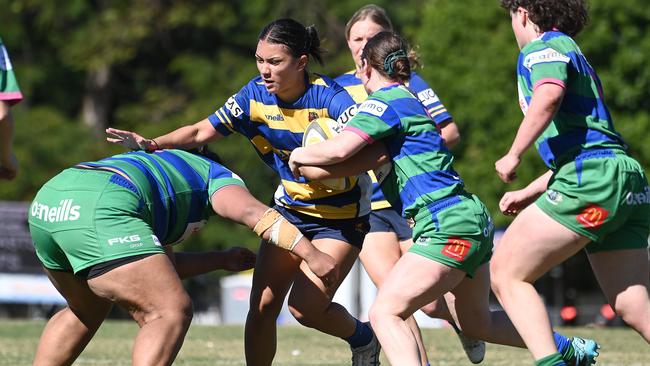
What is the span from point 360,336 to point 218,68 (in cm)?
2571

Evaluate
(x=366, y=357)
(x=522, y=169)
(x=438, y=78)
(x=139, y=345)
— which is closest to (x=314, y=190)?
(x=366, y=357)

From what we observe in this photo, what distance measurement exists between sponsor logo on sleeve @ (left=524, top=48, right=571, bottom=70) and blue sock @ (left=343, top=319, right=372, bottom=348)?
6.64ft

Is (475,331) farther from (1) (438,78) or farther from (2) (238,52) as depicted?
(2) (238,52)

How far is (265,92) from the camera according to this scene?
6516 millimetres

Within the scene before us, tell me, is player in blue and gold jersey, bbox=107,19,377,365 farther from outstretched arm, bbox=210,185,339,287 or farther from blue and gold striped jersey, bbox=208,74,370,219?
outstretched arm, bbox=210,185,339,287

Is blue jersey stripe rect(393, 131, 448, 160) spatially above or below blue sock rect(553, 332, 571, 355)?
above

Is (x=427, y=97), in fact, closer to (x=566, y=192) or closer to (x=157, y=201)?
(x=566, y=192)

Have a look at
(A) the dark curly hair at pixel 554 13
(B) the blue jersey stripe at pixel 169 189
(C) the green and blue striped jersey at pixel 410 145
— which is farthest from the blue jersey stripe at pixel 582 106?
(B) the blue jersey stripe at pixel 169 189

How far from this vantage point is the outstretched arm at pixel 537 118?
5219mm

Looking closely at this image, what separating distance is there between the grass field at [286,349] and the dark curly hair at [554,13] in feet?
11.6

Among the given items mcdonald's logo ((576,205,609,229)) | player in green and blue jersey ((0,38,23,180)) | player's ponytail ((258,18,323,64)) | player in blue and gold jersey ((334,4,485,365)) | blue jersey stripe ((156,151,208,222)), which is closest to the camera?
mcdonald's logo ((576,205,609,229))

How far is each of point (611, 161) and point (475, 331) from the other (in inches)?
56.6

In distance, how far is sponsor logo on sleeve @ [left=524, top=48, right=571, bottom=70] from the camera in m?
5.33

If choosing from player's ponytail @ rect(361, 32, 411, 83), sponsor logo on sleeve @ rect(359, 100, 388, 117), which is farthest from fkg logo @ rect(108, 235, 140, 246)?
player's ponytail @ rect(361, 32, 411, 83)
